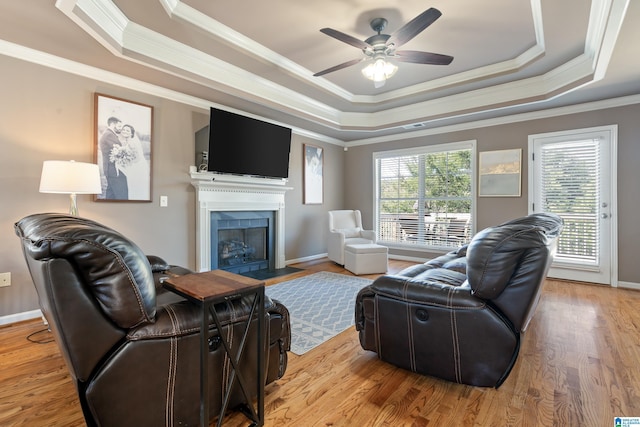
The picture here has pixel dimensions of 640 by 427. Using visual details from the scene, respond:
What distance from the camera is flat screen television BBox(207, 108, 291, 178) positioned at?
385 cm

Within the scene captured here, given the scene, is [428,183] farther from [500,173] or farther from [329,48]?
[329,48]

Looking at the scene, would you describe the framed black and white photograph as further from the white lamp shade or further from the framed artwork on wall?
the white lamp shade

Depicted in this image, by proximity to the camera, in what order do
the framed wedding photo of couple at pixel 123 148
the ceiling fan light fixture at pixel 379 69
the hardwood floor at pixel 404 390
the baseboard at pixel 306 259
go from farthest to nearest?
the baseboard at pixel 306 259 → the framed wedding photo of couple at pixel 123 148 → the ceiling fan light fixture at pixel 379 69 → the hardwood floor at pixel 404 390

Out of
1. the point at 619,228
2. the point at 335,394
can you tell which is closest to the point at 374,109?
the point at 619,228

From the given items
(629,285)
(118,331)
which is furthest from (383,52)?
(629,285)

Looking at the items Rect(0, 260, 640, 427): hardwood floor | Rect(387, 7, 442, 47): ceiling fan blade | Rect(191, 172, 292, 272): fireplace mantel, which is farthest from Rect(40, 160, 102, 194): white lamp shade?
Rect(387, 7, 442, 47): ceiling fan blade

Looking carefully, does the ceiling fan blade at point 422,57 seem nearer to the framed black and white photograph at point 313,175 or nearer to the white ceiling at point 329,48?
the white ceiling at point 329,48

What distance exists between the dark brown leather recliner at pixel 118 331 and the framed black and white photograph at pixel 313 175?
4.38 meters

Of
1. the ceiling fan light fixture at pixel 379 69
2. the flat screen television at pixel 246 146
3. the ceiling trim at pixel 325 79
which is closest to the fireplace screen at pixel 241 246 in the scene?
Result: the flat screen television at pixel 246 146

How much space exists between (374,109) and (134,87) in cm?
350

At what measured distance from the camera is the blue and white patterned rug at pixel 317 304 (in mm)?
2428

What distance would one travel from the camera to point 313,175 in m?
5.72

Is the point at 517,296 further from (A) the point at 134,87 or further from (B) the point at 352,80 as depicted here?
(A) the point at 134,87

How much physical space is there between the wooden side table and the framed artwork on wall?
181 inches
